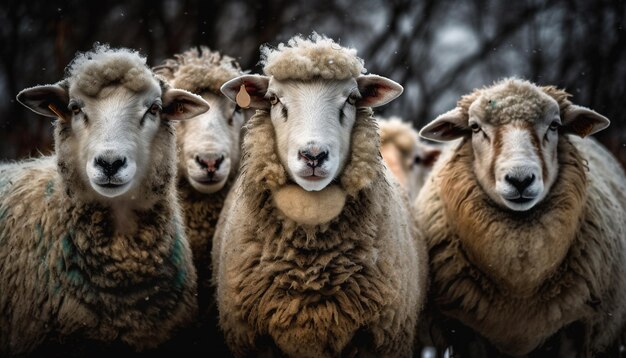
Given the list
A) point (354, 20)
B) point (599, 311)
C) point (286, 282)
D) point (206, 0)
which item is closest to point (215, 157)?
point (286, 282)

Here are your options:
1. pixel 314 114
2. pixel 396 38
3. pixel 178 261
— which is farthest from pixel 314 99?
pixel 396 38

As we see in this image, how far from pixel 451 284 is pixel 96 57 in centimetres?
240

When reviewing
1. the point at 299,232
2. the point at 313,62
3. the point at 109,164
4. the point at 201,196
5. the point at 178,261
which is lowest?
the point at 178,261

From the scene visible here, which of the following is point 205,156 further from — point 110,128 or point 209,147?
point 110,128

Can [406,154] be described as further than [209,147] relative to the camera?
Yes

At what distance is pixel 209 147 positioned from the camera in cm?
456

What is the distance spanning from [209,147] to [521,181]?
190 centimetres

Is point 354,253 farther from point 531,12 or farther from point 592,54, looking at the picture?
point 531,12

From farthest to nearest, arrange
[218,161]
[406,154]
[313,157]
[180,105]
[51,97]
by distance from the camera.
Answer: [406,154]
[218,161]
[180,105]
[51,97]
[313,157]

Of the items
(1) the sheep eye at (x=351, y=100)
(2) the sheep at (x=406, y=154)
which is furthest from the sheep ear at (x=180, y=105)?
(2) the sheep at (x=406, y=154)

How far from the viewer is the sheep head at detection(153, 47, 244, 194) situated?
4.58 meters

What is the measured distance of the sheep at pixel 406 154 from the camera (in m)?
→ 7.15

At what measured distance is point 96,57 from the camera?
3.78 metres

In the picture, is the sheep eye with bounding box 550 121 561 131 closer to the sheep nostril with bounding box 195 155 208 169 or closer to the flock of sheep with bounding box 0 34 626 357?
the flock of sheep with bounding box 0 34 626 357
